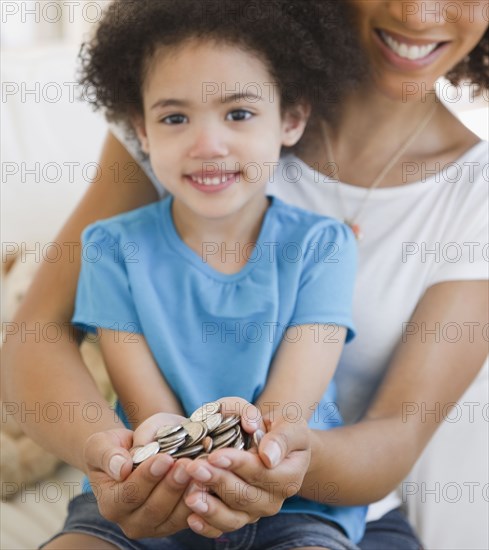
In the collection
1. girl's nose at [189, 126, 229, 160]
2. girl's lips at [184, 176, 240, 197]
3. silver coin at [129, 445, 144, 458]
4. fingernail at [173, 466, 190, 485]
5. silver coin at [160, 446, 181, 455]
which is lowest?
fingernail at [173, 466, 190, 485]

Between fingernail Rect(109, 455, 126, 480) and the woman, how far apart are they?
0.65 ft

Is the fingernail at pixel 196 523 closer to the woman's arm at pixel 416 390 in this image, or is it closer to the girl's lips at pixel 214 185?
the woman's arm at pixel 416 390

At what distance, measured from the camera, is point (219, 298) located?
1379 millimetres

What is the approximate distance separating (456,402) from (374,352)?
15 centimetres

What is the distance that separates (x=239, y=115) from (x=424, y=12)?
1.15 ft

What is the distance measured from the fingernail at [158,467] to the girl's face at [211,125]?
43cm

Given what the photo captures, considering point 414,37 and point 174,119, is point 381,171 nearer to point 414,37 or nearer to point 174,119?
point 414,37

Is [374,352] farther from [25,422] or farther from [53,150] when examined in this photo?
[53,150]

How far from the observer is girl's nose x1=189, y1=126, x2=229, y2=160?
1303mm

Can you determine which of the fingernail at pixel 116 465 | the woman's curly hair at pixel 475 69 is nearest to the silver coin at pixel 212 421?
the fingernail at pixel 116 465

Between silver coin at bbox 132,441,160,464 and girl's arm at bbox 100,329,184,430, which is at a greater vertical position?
girl's arm at bbox 100,329,184,430

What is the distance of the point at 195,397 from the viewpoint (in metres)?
1.32

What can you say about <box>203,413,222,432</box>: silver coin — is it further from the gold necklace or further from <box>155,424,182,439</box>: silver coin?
the gold necklace

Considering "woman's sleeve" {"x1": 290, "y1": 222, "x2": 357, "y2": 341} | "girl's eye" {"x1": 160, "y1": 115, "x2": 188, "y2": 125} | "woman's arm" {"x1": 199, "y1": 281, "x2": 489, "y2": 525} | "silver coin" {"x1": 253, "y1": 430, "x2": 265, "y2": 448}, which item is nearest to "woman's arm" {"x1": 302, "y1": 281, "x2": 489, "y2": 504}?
"woman's arm" {"x1": 199, "y1": 281, "x2": 489, "y2": 525}
